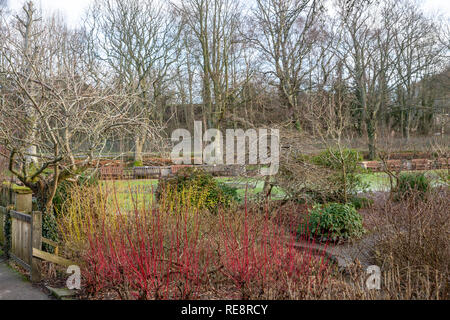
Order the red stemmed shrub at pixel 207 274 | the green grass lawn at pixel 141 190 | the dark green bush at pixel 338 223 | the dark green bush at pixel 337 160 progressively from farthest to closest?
the dark green bush at pixel 337 160 → the dark green bush at pixel 338 223 → the green grass lawn at pixel 141 190 → the red stemmed shrub at pixel 207 274

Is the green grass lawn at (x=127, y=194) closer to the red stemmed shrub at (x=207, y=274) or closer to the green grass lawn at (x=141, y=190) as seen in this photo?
the green grass lawn at (x=141, y=190)

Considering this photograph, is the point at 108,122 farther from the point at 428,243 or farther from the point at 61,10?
the point at 61,10

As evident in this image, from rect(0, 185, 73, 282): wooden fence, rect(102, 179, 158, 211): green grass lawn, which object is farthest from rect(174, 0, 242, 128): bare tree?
rect(0, 185, 73, 282): wooden fence

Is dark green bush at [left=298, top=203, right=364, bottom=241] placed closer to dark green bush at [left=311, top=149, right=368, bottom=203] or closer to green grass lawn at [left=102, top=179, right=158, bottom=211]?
dark green bush at [left=311, top=149, right=368, bottom=203]

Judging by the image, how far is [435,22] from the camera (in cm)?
2650

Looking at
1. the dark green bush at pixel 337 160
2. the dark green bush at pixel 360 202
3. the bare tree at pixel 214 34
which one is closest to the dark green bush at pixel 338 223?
the dark green bush at pixel 360 202

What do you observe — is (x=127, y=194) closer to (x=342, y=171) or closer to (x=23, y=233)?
(x=23, y=233)

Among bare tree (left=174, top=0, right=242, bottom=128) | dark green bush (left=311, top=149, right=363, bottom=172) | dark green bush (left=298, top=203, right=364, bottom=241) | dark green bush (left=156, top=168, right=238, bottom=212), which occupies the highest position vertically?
bare tree (left=174, top=0, right=242, bottom=128)

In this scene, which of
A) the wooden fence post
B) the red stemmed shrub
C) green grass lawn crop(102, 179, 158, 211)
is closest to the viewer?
the red stemmed shrub

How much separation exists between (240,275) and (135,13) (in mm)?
24915

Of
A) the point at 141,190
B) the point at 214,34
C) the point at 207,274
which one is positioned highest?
the point at 214,34

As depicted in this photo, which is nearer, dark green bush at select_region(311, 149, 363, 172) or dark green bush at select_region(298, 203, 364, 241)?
dark green bush at select_region(298, 203, 364, 241)

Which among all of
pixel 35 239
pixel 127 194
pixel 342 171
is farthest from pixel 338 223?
pixel 35 239

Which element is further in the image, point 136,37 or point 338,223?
point 136,37
